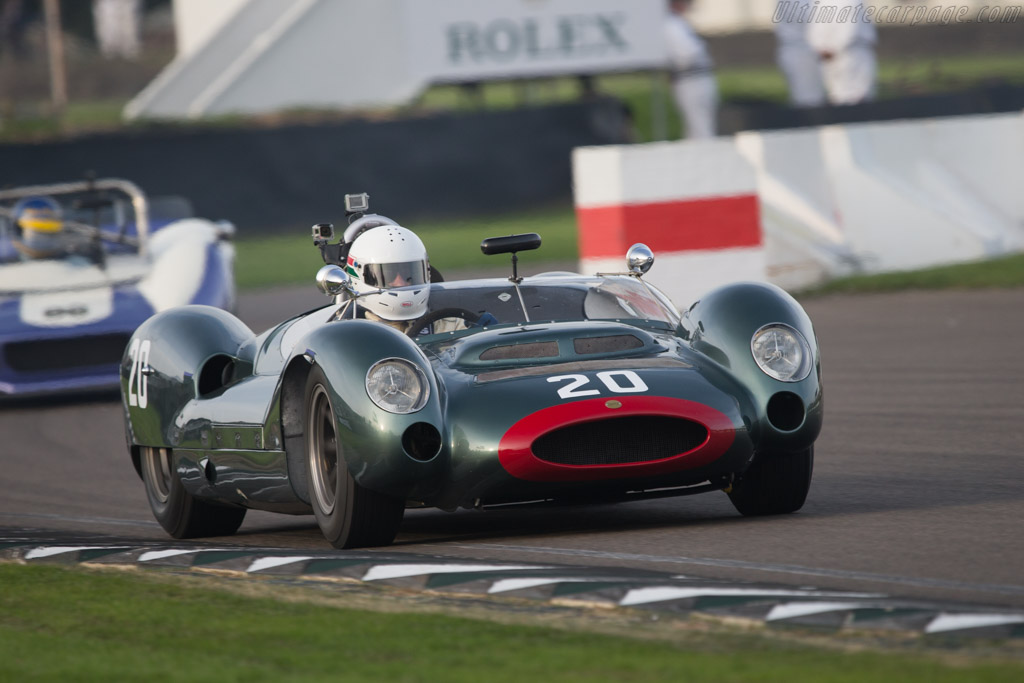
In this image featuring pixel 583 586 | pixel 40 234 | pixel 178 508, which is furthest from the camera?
pixel 40 234

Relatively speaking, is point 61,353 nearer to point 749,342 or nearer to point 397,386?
point 397,386

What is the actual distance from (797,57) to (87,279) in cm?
954

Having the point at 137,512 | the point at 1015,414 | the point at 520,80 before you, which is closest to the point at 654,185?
the point at 1015,414

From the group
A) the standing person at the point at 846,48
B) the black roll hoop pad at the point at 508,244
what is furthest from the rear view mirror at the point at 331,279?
the standing person at the point at 846,48

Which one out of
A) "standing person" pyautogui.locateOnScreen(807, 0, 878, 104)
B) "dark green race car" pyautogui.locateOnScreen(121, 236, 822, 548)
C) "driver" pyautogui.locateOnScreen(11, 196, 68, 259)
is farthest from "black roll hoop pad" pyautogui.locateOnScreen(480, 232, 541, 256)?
"standing person" pyautogui.locateOnScreen(807, 0, 878, 104)

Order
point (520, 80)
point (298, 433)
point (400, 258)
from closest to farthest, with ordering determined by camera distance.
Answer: point (298, 433)
point (400, 258)
point (520, 80)

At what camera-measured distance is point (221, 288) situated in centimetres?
1266

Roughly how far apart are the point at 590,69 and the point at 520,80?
A: 1031 mm

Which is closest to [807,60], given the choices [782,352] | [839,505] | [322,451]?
[839,505]

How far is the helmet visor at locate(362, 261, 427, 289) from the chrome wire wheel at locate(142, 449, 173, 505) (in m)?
1.10

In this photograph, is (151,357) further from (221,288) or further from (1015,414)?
(221,288)

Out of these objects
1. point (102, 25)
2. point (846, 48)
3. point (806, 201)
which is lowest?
point (806, 201)

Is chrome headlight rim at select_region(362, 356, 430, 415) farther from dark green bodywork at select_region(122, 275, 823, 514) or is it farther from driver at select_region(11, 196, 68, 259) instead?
driver at select_region(11, 196, 68, 259)

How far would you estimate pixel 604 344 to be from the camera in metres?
6.30
